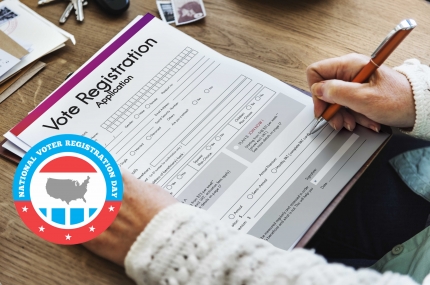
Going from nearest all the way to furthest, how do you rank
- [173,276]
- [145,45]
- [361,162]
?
[173,276]
[361,162]
[145,45]

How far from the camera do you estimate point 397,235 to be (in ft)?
2.65

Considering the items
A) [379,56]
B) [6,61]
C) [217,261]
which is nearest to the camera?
[217,261]

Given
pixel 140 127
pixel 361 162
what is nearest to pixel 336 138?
pixel 361 162

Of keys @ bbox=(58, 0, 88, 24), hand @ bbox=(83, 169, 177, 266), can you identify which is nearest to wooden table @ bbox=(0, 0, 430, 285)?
keys @ bbox=(58, 0, 88, 24)

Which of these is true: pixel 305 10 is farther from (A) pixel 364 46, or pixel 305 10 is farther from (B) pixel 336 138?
(B) pixel 336 138

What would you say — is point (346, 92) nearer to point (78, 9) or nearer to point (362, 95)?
point (362, 95)

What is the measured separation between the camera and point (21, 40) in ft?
2.46

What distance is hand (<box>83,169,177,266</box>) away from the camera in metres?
0.55

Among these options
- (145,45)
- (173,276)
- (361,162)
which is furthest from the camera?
(145,45)

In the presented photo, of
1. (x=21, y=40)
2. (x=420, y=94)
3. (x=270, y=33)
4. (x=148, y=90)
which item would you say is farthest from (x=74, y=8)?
(x=420, y=94)

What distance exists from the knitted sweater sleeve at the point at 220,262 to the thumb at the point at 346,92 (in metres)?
0.24

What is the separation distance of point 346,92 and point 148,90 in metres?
0.30

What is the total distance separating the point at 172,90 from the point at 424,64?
0.42 m

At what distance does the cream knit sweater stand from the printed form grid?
203 millimetres
